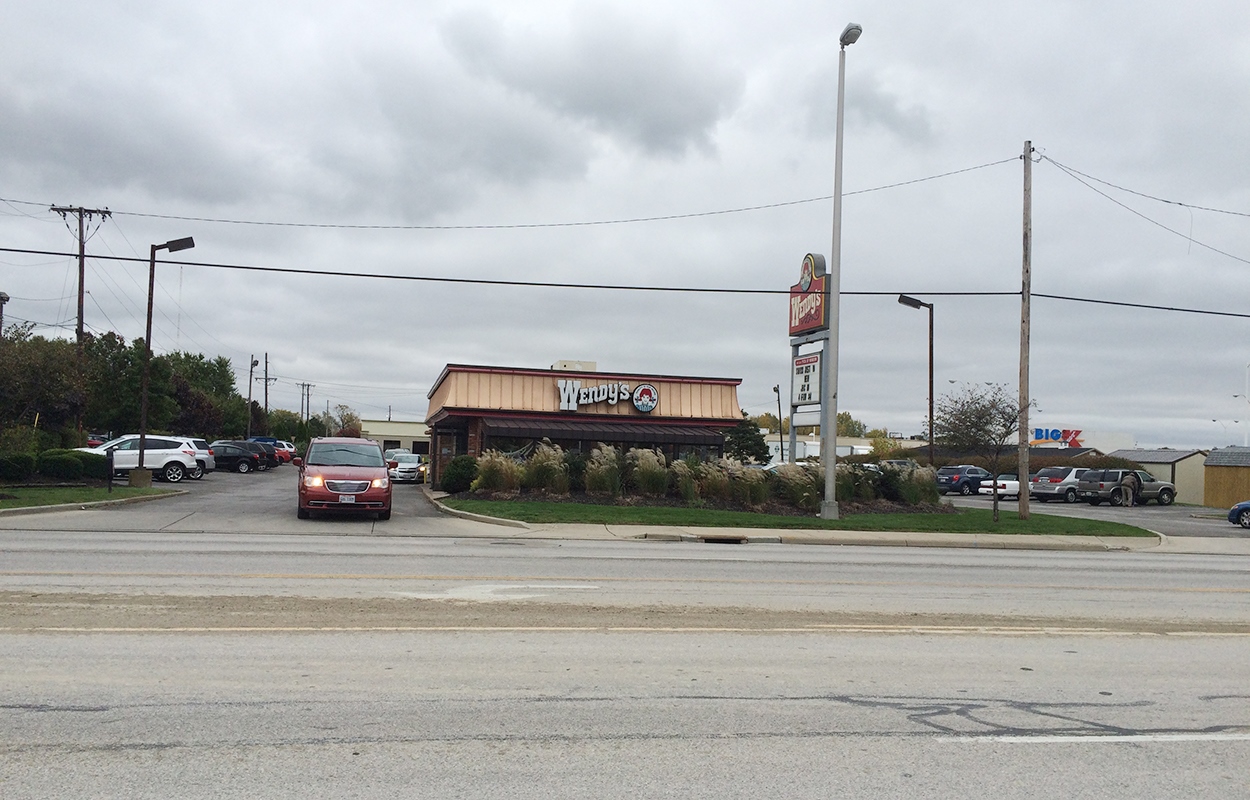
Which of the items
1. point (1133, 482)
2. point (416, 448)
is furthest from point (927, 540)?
point (416, 448)

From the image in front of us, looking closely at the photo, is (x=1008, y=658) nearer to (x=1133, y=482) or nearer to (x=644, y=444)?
(x=644, y=444)

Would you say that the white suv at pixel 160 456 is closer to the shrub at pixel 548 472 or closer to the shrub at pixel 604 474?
the shrub at pixel 548 472

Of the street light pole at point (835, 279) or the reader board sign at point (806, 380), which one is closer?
the street light pole at point (835, 279)

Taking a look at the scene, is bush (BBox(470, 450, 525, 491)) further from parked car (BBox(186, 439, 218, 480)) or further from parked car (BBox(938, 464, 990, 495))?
parked car (BBox(938, 464, 990, 495))

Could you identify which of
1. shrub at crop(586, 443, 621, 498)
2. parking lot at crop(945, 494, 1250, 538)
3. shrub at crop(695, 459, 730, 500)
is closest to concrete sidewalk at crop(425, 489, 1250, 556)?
shrub at crop(586, 443, 621, 498)

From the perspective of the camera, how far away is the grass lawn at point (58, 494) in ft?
72.9

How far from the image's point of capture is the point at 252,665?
7.29 metres

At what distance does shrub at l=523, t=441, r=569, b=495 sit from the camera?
26625 mm

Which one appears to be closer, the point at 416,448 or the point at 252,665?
the point at 252,665

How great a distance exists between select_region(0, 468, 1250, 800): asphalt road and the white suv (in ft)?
72.8

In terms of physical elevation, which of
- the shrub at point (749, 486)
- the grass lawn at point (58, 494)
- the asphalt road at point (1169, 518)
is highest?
the shrub at point (749, 486)

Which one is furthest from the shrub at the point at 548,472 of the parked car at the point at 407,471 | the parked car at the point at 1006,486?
the parked car at the point at 1006,486

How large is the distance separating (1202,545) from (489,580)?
19.4 m

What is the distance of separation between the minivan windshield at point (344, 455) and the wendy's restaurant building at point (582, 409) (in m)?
10.7
